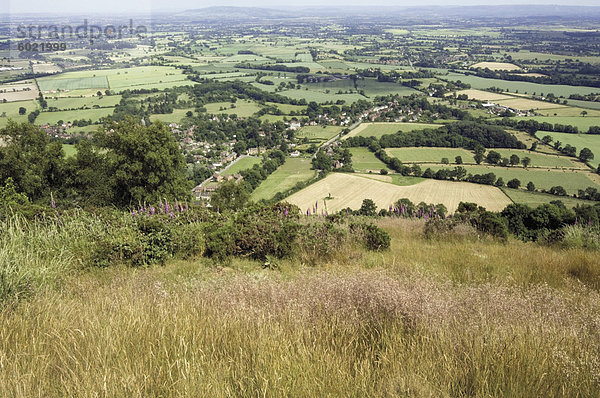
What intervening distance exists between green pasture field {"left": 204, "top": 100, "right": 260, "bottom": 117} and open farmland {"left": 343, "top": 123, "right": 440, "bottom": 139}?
23.7 meters

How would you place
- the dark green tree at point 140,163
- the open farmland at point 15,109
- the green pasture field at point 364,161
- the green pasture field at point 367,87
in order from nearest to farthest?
the dark green tree at point 140,163
the green pasture field at point 364,161
the open farmland at point 15,109
the green pasture field at point 367,87

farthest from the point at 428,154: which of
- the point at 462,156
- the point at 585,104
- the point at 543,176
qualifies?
the point at 585,104

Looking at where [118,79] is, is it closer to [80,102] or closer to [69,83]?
[69,83]

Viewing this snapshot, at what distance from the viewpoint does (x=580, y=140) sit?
166 ft

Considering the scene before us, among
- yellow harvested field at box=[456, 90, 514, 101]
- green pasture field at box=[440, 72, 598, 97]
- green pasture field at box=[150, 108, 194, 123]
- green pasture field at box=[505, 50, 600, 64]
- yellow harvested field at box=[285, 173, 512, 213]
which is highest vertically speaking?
green pasture field at box=[505, 50, 600, 64]

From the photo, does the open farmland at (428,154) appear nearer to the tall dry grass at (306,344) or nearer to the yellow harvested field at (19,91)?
the tall dry grass at (306,344)

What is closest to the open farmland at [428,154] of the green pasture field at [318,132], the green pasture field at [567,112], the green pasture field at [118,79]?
the green pasture field at [318,132]

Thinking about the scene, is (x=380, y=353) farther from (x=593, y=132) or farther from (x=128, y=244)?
(x=593, y=132)

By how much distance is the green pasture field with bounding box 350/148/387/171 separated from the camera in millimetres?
45875

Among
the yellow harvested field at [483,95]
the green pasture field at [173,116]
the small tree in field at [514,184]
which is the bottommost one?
the small tree in field at [514,184]

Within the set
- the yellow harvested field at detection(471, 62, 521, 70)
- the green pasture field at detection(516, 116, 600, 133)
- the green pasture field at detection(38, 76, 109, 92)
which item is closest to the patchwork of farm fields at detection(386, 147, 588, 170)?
the green pasture field at detection(516, 116, 600, 133)

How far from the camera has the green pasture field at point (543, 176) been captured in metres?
35.8

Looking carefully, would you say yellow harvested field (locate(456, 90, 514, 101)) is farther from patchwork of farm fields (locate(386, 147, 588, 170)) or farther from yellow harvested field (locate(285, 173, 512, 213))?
yellow harvested field (locate(285, 173, 512, 213))

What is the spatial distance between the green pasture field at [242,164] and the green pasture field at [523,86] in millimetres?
70115
